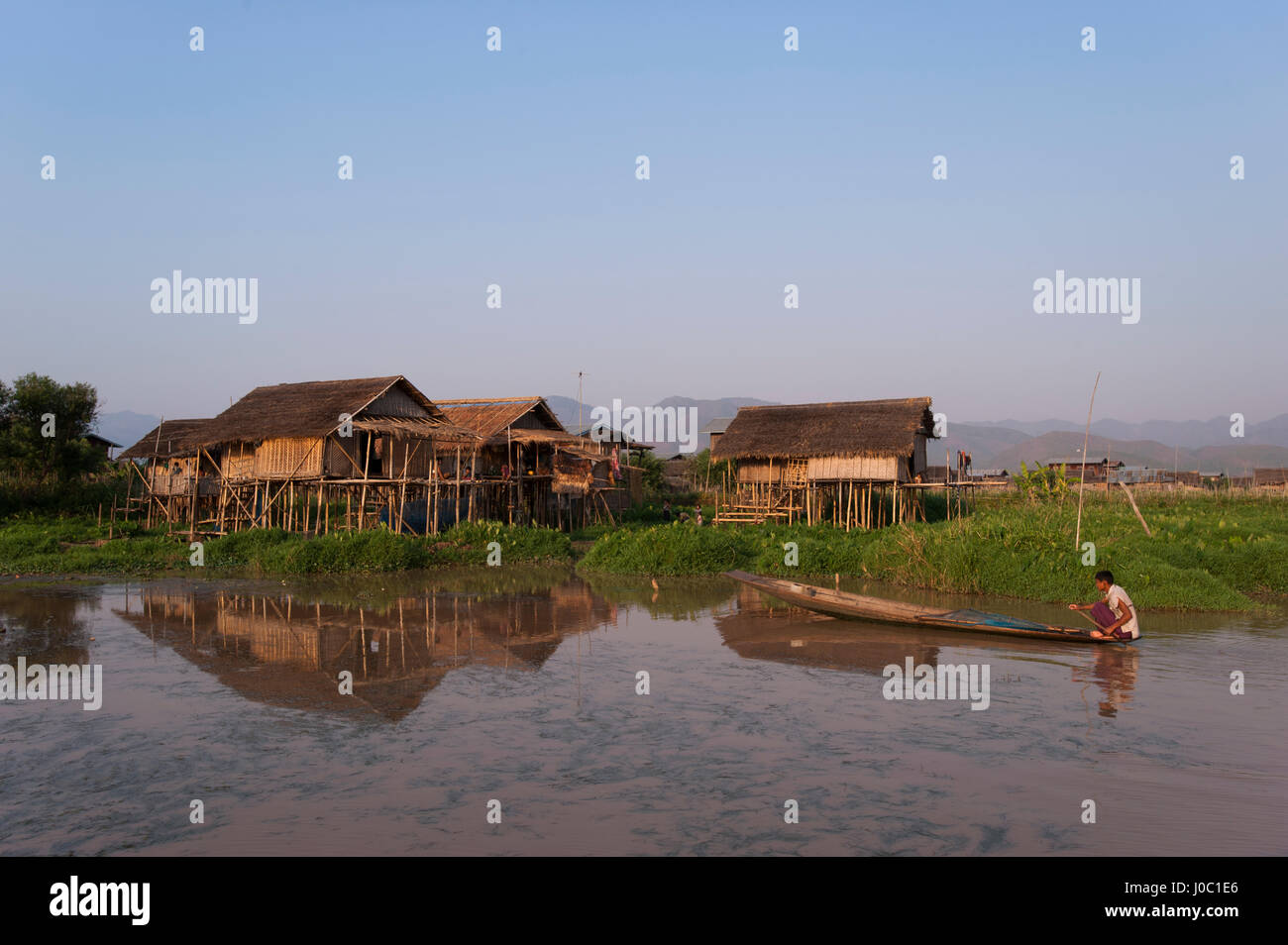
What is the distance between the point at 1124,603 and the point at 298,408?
1913 cm

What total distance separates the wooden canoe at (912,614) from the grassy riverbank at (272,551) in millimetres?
7765

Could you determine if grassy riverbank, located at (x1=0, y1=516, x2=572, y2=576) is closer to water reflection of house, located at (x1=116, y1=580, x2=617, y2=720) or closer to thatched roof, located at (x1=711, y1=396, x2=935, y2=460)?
water reflection of house, located at (x1=116, y1=580, x2=617, y2=720)

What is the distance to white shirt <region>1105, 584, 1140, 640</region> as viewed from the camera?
395 inches

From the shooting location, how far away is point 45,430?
25.7 m

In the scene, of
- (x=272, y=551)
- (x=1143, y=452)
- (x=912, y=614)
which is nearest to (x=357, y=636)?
(x=912, y=614)

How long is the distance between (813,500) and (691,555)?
→ 9.37 meters

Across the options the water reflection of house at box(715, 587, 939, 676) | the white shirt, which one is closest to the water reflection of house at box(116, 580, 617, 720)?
the water reflection of house at box(715, 587, 939, 676)

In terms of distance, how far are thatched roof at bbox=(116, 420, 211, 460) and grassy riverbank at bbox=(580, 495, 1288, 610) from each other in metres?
13.8

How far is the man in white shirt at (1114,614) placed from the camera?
995 cm

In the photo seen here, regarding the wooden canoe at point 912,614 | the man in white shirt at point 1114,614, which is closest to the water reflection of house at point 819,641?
the wooden canoe at point 912,614

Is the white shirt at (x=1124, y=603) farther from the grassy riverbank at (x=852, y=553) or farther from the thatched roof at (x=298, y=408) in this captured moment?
the thatched roof at (x=298, y=408)

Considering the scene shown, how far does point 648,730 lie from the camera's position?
7469mm

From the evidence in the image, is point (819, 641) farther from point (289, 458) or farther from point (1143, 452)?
point (1143, 452)
